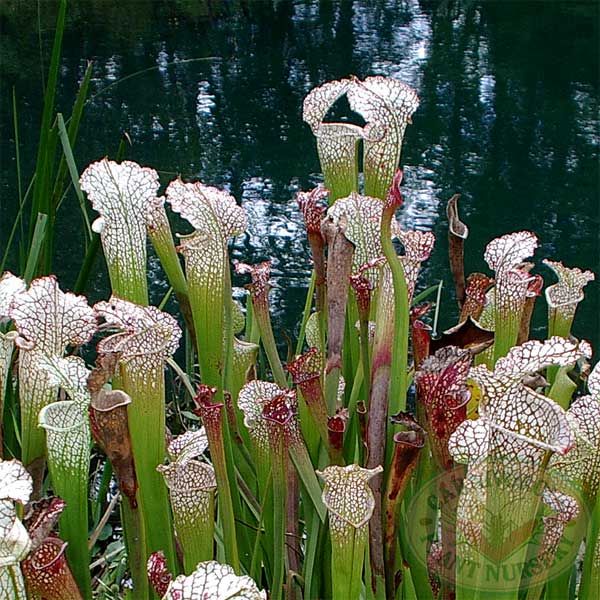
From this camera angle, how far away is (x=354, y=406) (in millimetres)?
525

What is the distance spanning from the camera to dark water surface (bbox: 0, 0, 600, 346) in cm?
182

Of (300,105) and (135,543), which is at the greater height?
(135,543)

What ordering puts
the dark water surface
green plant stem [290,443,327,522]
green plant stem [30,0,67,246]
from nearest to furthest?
green plant stem [290,443,327,522] → green plant stem [30,0,67,246] → the dark water surface

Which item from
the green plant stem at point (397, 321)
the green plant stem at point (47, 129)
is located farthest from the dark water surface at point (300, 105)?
the green plant stem at point (397, 321)

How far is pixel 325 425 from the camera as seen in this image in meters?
0.48

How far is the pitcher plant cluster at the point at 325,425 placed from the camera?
0.37 m

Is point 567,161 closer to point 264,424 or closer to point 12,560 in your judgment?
point 264,424

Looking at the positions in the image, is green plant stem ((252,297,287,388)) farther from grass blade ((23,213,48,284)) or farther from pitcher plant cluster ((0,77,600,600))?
grass blade ((23,213,48,284))

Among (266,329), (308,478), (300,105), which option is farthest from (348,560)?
(300,105)

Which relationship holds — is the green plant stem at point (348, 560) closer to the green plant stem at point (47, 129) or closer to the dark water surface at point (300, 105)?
the green plant stem at point (47, 129)

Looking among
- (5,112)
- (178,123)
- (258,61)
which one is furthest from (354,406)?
(258,61)
